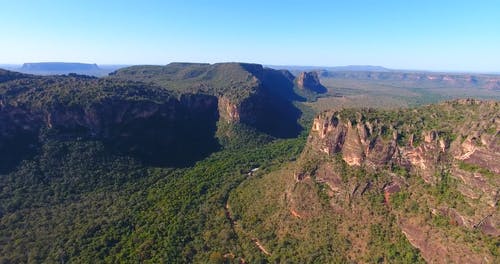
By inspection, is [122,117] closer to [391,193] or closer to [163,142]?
[163,142]

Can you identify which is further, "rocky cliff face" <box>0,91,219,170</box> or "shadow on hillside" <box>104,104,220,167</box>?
"shadow on hillside" <box>104,104,220,167</box>

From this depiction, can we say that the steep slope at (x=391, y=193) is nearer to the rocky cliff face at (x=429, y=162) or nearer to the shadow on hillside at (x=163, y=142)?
the rocky cliff face at (x=429, y=162)

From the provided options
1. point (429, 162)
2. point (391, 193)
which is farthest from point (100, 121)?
point (429, 162)

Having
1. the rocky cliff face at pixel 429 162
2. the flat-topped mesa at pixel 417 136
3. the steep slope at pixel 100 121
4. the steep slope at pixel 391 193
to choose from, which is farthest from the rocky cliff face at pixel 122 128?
the flat-topped mesa at pixel 417 136

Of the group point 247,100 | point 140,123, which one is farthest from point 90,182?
point 247,100

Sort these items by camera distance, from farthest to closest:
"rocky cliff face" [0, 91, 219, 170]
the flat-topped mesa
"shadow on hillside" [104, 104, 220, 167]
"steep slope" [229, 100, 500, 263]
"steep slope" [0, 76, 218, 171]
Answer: "shadow on hillside" [104, 104, 220, 167]
"steep slope" [0, 76, 218, 171]
"rocky cliff face" [0, 91, 219, 170]
the flat-topped mesa
"steep slope" [229, 100, 500, 263]

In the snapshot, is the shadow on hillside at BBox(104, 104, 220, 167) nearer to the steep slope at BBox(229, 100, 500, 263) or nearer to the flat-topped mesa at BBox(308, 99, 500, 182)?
the steep slope at BBox(229, 100, 500, 263)

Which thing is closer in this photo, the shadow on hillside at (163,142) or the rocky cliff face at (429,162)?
the rocky cliff face at (429,162)

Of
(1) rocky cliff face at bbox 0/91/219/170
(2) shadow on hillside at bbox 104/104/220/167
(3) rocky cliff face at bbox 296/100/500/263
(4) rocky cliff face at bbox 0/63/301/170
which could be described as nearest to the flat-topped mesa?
(3) rocky cliff face at bbox 296/100/500/263

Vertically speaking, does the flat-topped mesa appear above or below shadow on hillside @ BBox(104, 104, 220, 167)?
above
